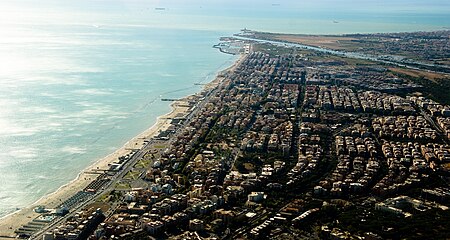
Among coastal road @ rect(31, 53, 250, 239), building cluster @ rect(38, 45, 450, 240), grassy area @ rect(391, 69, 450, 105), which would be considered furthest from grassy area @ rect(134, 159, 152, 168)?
grassy area @ rect(391, 69, 450, 105)

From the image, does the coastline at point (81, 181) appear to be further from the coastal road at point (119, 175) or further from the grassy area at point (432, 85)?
the grassy area at point (432, 85)

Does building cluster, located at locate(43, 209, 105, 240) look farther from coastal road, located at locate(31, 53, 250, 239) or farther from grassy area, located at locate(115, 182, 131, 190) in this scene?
grassy area, located at locate(115, 182, 131, 190)

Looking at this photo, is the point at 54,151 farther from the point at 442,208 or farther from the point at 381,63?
the point at 381,63

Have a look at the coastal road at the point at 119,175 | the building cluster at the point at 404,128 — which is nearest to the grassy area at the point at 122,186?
the coastal road at the point at 119,175

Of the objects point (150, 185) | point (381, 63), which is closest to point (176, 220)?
point (150, 185)

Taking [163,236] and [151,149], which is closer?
[163,236]

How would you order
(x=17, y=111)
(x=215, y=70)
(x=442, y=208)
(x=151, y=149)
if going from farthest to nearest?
(x=215, y=70)
(x=17, y=111)
(x=151, y=149)
(x=442, y=208)

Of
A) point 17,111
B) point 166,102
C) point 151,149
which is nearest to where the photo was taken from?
point 151,149

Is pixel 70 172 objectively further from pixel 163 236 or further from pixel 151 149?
pixel 163 236
